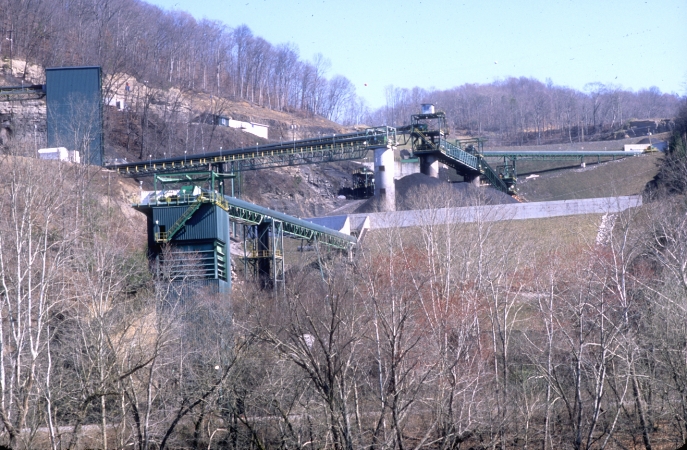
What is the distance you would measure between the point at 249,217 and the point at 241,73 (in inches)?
2383

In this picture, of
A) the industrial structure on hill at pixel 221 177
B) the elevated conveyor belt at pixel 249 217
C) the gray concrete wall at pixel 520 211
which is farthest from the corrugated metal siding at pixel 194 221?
the gray concrete wall at pixel 520 211

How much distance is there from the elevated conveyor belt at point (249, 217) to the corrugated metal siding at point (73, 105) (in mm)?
13494

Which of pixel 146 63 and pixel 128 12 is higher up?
pixel 128 12

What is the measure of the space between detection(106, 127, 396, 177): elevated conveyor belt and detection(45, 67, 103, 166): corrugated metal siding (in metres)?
2.32

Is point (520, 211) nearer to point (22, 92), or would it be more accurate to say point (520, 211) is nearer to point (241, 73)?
point (22, 92)

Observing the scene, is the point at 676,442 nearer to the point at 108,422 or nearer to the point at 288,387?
the point at 288,387

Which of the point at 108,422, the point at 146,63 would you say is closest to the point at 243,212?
the point at 108,422

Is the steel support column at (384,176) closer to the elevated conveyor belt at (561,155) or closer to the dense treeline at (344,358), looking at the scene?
the elevated conveyor belt at (561,155)

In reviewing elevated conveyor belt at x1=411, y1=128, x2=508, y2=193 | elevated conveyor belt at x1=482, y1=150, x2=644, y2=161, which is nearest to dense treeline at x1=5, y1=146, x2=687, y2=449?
elevated conveyor belt at x1=411, y1=128, x2=508, y2=193

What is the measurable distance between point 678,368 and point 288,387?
9361 millimetres

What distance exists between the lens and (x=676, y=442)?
1939 centimetres

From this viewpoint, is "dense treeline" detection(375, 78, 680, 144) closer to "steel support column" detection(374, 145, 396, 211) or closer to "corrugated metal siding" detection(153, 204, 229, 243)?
"steel support column" detection(374, 145, 396, 211)

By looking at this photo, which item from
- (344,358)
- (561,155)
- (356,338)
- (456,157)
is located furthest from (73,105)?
(561,155)

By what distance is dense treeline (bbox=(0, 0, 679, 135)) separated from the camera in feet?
205
